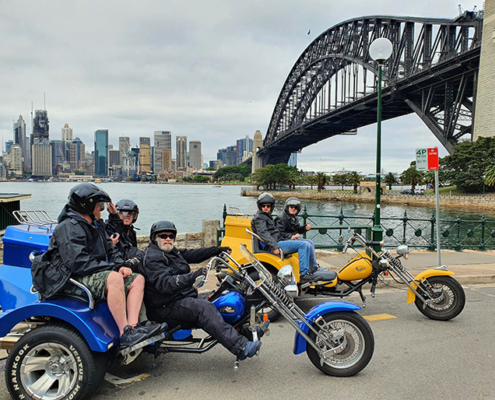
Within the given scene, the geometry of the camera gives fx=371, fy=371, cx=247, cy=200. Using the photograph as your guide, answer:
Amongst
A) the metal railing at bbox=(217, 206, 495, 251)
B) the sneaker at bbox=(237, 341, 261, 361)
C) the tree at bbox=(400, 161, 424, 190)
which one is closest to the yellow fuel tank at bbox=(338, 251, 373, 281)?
the metal railing at bbox=(217, 206, 495, 251)

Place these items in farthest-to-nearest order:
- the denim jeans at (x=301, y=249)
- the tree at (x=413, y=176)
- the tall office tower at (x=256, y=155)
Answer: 1. the tall office tower at (x=256, y=155)
2. the tree at (x=413, y=176)
3. the denim jeans at (x=301, y=249)

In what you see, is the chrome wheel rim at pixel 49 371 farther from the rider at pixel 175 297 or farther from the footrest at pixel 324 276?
the footrest at pixel 324 276

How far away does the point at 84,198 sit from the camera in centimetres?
314

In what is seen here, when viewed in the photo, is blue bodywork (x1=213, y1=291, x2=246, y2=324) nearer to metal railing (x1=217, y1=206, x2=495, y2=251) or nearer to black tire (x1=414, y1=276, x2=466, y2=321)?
metal railing (x1=217, y1=206, x2=495, y2=251)

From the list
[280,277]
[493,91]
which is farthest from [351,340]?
[493,91]

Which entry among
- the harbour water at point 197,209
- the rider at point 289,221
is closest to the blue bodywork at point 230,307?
the rider at point 289,221

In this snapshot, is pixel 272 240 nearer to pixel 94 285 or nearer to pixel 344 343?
pixel 344 343

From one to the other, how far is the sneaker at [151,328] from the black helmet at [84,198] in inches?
41.9

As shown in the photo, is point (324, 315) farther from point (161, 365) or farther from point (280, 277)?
point (161, 365)

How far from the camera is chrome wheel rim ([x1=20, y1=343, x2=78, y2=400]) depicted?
2.82m

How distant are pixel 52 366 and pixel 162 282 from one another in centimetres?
102

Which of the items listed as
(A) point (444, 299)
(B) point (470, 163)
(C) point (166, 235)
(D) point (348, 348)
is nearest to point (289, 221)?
(A) point (444, 299)

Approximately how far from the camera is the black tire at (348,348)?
340 cm

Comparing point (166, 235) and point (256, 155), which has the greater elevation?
point (256, 155)
